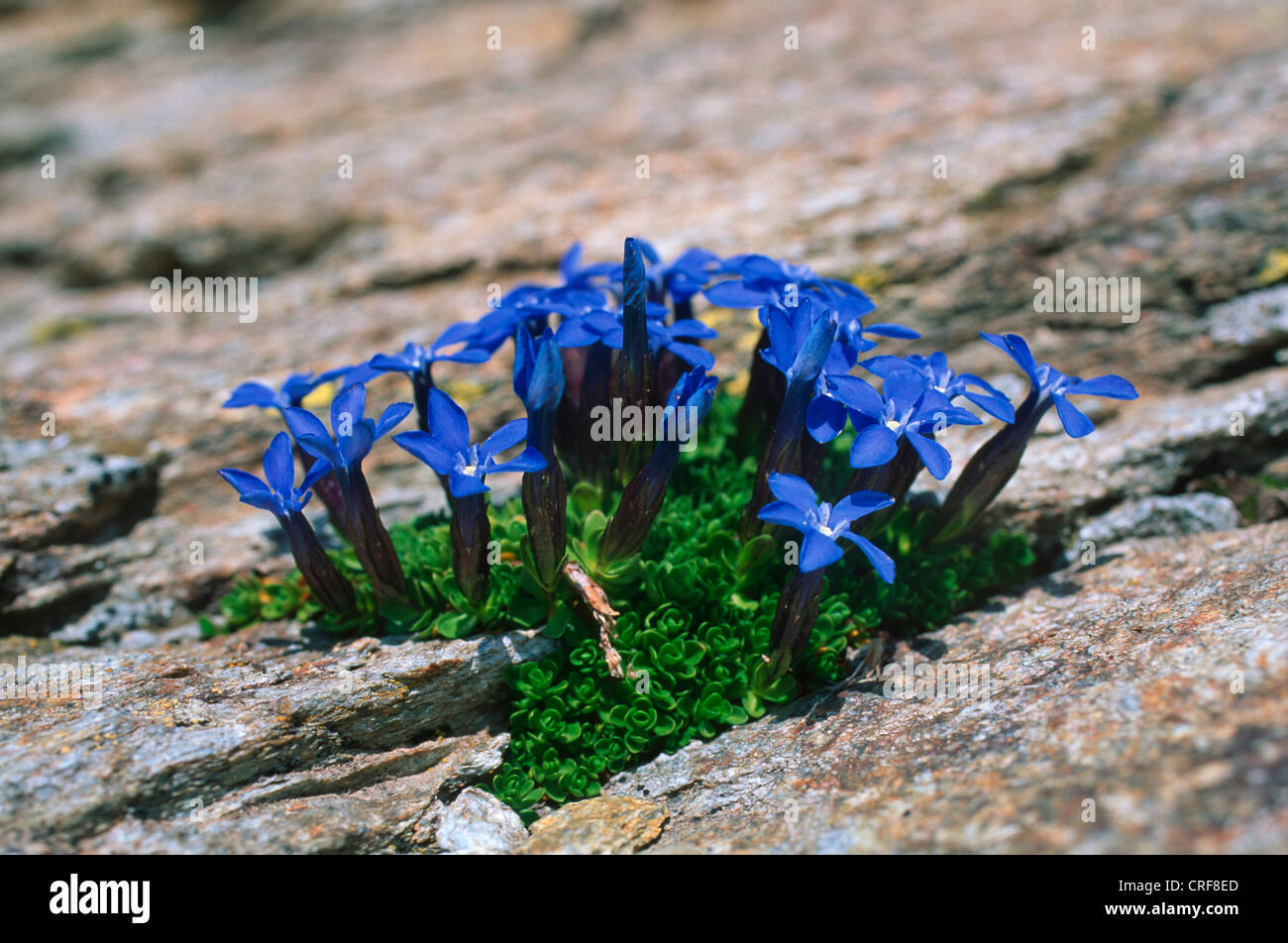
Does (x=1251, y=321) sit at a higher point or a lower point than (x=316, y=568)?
higher

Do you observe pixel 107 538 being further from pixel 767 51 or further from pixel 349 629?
pixel 767 51

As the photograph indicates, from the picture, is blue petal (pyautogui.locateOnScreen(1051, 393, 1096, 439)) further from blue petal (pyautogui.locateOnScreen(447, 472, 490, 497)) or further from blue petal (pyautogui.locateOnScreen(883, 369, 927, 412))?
blue petal (pyautogui.locateOnScreen(447, 472, 490, 497))

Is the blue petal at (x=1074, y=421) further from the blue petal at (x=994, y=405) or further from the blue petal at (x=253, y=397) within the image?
the blue petal at (x=253, y=397)

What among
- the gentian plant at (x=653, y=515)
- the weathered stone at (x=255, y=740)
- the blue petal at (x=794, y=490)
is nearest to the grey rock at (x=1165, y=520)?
the gentian plant at (x=653, y=515)

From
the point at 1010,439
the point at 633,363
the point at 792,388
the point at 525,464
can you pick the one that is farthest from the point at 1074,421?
the point at 525,464

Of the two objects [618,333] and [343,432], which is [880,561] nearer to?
[618,333]

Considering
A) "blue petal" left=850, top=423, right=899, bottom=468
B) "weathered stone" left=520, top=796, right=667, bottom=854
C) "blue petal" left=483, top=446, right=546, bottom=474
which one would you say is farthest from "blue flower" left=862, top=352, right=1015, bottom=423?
Answer: "weathered stone" left=520, top=796, right=667, bottom=854
